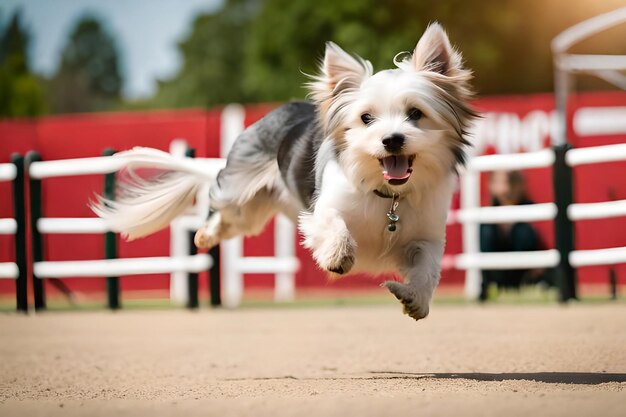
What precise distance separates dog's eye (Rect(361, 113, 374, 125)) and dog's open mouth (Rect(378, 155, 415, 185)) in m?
0.20

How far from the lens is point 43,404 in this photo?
4.76 metres

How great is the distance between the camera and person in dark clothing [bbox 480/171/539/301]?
1122 cm

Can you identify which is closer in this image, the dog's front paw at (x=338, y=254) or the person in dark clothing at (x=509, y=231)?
the dog's front paw at (x=338, y=254)

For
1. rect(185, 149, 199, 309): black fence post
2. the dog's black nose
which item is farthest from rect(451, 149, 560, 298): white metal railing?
the dog's black nose

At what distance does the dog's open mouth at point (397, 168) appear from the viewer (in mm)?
5191

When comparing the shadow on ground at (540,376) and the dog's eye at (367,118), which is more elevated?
the dog's eye at (367,118)

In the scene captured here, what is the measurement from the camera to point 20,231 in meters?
10.2

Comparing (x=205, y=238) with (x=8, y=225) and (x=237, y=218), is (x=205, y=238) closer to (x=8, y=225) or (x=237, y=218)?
(x=237, y=218)

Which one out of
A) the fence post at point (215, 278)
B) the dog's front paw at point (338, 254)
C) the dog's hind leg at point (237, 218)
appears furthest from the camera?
the fence post at point (215, 278)

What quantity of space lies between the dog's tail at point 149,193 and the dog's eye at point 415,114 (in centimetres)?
240

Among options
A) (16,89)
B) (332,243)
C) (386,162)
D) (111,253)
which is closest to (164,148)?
(111,253)

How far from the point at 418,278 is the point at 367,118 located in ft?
2.85

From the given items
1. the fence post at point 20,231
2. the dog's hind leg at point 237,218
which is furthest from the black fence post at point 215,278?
the dog's hind leg at point 237,218

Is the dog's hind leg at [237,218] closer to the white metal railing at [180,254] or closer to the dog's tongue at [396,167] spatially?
the white metal railing at [180,254]
